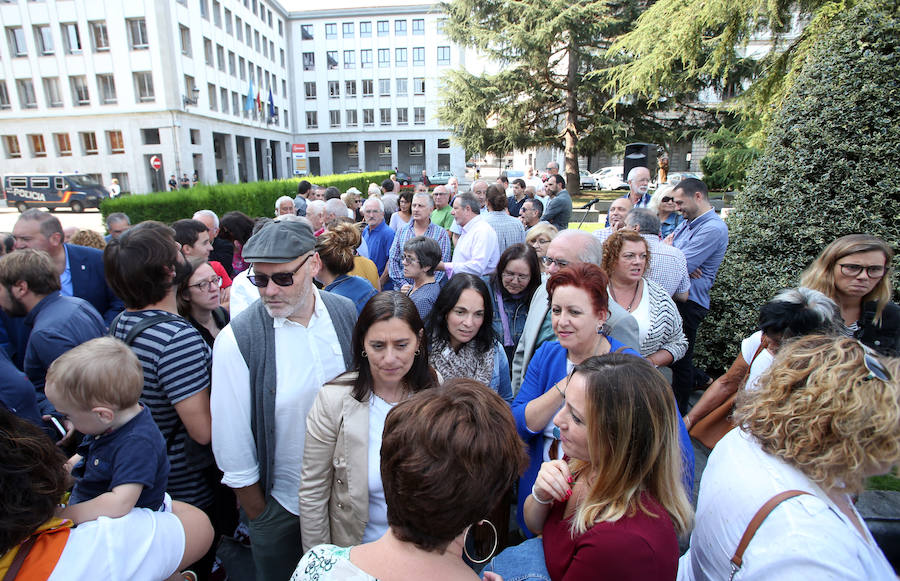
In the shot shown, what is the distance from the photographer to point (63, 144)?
34.3m

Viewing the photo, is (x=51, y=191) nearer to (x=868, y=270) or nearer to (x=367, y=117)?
(x=868, y=270)

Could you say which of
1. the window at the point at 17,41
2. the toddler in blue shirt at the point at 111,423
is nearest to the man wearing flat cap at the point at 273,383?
the toddler in blue shirt at the point at 111,423

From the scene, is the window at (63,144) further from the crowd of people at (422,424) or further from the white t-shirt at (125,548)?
the white t-shirt at (125,548)

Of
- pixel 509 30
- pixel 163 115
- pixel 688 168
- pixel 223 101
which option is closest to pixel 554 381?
pixel 509 30

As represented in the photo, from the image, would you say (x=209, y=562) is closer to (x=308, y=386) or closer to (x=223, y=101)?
(x=308, y=386)

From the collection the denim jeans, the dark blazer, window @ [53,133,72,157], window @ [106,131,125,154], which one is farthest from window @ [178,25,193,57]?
the denim jeans

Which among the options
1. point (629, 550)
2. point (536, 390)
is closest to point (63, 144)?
point (536, 390)

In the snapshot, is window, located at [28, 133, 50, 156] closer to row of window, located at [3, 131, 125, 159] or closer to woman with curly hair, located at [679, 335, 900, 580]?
row of window, located at [3, 131, 125, 159]

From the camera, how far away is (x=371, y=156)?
5984 centimetres

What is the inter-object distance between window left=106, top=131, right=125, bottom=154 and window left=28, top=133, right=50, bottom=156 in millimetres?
5061

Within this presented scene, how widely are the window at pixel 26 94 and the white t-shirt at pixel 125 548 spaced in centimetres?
4587

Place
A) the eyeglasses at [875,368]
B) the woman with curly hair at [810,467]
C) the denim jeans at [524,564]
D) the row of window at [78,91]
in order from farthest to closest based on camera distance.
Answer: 1. the row of window at [78,91]
2. the denim jeans at [524,564]
3. the eyeglasses at [875,368]
4. the woman with curly hair at [810,467]

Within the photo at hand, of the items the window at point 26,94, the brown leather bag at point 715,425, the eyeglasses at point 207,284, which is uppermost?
the window at point 26,94

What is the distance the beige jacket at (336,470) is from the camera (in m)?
A: 1.89
